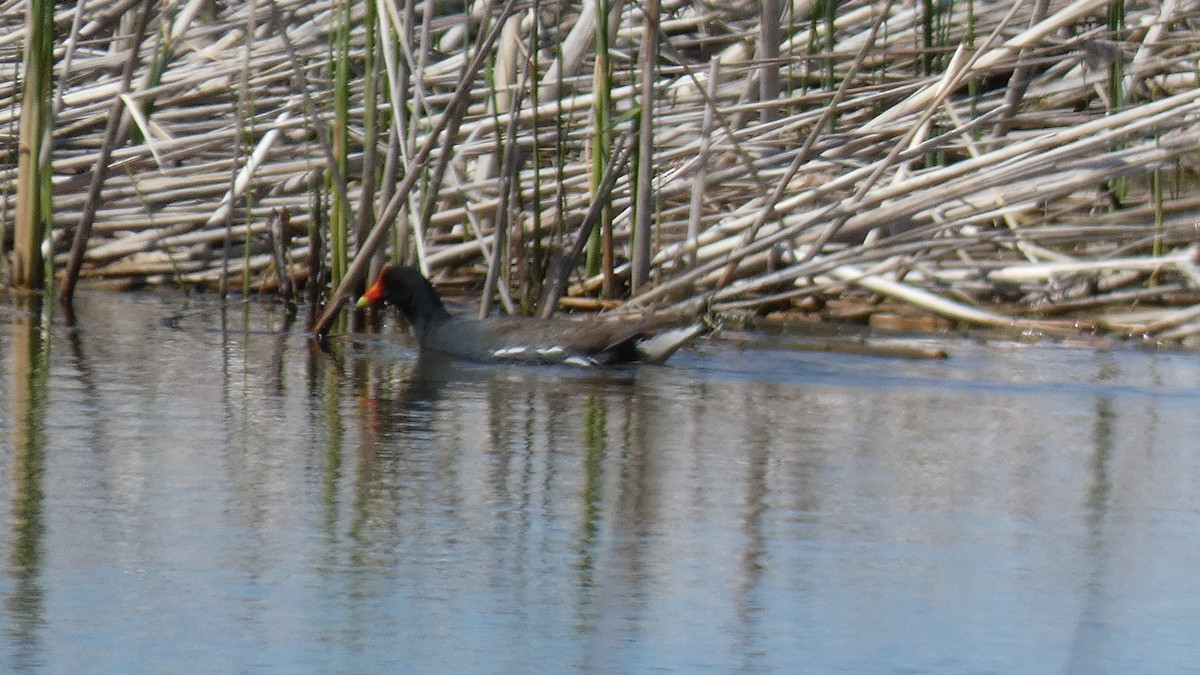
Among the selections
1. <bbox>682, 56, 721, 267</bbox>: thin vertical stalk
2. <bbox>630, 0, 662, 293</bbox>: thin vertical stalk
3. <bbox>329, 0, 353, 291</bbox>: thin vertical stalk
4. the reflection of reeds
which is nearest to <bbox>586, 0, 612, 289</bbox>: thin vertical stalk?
the reflection of reeds

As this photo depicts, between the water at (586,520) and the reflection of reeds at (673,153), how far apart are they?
3.13 ft

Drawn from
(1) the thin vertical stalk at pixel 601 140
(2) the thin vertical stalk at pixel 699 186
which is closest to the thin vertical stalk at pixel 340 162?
(1) the thin vertical stalk at pixel 601 140

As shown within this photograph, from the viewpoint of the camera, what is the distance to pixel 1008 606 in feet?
10.5

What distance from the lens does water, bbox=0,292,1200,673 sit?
2.91m

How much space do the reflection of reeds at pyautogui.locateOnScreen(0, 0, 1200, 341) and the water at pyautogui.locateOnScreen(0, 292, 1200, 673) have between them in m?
0.95

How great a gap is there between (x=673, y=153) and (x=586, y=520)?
399cm

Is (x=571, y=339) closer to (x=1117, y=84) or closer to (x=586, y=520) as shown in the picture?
(x=1117, y=84)

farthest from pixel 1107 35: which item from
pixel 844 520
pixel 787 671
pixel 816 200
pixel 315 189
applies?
pixel 787 671

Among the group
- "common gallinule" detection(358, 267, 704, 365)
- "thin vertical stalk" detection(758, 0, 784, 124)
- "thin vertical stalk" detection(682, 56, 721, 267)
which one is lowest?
"common gallinule" detection(358, 267, 704, 365)

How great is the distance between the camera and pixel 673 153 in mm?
7590

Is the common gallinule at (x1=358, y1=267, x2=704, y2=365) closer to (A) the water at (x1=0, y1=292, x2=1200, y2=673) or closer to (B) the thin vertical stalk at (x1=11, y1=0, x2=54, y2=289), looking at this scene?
(A) the water at (x1=0, y1=292, x2=1200, y2=673)

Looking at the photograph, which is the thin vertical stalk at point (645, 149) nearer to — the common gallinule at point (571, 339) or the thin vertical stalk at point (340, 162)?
the common gallinule at point (571, 339)

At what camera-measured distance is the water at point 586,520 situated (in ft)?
9.54

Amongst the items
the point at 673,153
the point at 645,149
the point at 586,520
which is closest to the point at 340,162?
the point at 645,149
